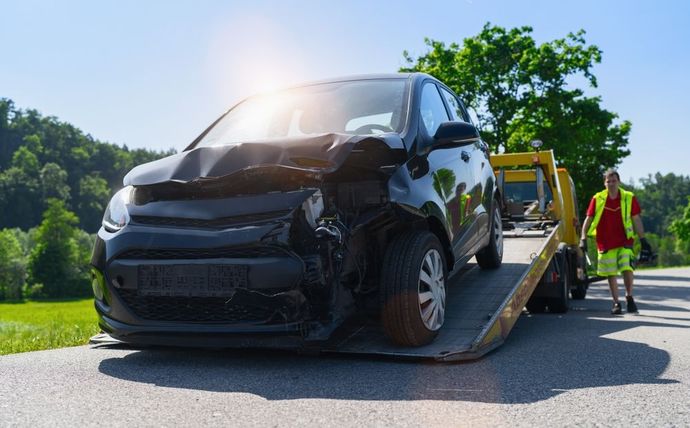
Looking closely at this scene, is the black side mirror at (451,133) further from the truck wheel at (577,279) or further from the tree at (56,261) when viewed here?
the tree at (56,261)

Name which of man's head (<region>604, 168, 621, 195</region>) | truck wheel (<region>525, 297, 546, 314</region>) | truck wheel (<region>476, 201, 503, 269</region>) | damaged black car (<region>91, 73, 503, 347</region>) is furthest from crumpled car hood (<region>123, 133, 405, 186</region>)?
truck wheel (<region>525, 297, 546, 314</region>)

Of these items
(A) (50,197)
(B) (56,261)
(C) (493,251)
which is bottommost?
(B) (56,261)

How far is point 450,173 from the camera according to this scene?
16.6 ft

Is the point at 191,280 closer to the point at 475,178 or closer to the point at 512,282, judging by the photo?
the point at 475,178

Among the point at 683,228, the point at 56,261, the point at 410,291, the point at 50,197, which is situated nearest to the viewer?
the point at 410,291

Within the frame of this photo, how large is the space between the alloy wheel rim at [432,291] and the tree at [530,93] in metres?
22.2

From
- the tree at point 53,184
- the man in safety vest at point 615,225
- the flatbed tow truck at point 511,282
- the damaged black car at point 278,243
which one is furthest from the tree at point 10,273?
the damaged black car at point 278,243

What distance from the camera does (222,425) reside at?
9.61 feet

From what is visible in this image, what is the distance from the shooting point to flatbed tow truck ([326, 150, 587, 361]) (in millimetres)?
4383

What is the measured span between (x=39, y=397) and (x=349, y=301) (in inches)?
66.5

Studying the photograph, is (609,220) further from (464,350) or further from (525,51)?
(525,51)

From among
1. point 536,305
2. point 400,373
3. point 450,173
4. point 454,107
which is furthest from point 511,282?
point 536,305

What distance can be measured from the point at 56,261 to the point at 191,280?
92935mm

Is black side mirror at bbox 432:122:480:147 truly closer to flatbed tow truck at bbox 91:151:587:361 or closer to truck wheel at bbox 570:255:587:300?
flatbed tow truck at bbox 91:151:587:361
